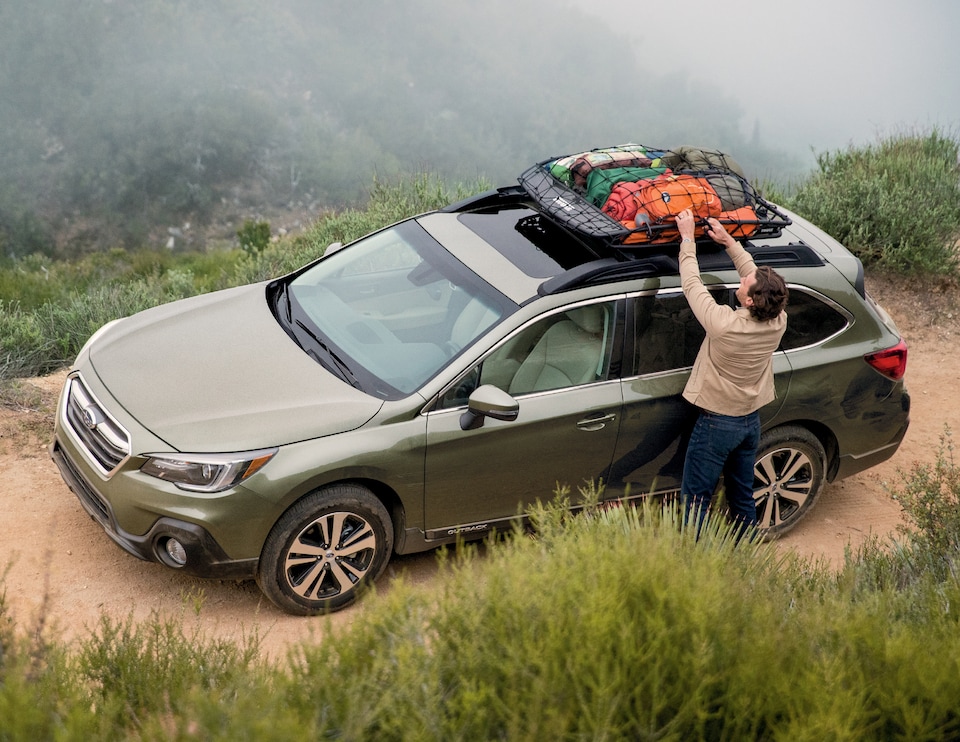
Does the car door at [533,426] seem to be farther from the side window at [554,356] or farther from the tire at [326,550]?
the tire at [326,550]

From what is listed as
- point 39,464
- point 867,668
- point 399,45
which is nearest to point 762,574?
point 867,668

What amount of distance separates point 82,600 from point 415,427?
6.52 ft

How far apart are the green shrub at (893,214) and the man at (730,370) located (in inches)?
197

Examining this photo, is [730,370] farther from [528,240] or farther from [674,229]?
[528,240]

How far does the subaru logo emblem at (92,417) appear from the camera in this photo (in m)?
4.86

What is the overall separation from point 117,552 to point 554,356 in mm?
2715

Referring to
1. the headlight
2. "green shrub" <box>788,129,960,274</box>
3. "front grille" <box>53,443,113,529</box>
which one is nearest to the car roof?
the headlight

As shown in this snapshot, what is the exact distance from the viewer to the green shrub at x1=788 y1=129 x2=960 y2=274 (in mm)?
9719

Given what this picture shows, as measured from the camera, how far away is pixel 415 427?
15.9 feet

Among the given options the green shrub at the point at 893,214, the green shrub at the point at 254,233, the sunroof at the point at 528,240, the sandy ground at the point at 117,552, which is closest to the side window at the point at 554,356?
the sunroof at the point at 528,240

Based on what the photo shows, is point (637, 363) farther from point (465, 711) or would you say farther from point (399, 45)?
point (399, 45)

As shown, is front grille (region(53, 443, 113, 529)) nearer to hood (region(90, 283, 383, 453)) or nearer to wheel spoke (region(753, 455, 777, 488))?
hood (region(90, 283, 383, 453))

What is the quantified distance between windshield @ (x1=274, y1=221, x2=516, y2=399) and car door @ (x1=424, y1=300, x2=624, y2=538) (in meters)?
0.23

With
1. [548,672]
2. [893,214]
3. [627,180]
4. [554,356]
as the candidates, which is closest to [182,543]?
[554,356]
